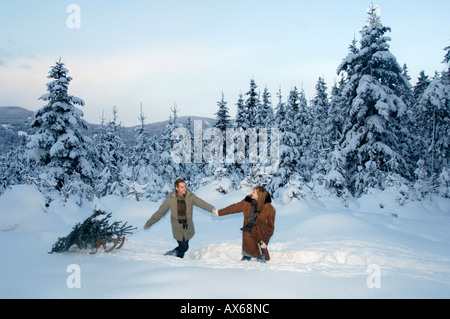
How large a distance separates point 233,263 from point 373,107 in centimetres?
1971

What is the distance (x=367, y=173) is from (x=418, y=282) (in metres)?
17.4

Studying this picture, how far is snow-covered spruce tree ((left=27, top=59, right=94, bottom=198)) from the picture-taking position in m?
21.7

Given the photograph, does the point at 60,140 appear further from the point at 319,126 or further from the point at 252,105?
the point at 319,126

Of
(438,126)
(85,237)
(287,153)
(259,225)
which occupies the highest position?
(438,126)

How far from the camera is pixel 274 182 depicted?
2700cm

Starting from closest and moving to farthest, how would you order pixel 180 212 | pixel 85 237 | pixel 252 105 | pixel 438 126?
pixel 85 237 < pixel 180 212 < pixel 438 126 < pixel 252 105

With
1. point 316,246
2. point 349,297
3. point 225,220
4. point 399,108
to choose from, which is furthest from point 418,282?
point 399,108

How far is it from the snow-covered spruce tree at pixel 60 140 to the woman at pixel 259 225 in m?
18.4

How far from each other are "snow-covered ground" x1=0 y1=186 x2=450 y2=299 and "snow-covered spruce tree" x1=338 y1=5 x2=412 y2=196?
10309 millimetres

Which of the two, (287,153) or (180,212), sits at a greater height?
(287,153)

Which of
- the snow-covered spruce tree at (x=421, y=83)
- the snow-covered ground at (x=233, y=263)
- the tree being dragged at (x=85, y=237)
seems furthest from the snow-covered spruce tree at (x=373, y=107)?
the snow-covered spruce tree at (x=421, y=83)

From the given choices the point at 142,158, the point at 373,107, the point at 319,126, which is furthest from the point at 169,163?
the point at 373,107

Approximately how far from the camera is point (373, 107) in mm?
22078
